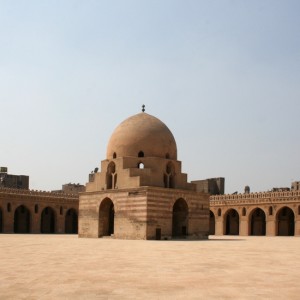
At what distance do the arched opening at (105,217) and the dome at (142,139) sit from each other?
117 inches

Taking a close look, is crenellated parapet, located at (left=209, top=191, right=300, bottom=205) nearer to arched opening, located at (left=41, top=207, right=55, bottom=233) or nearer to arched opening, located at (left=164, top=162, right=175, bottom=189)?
arched opening, located at (left=164, top=162, right=175, bottom=189)

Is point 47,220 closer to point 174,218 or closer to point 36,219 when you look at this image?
point 36,219

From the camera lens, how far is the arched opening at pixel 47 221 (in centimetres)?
4481

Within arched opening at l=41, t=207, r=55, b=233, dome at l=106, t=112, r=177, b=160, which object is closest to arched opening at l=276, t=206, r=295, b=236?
dome at l=106, t=112, r=177, b=160

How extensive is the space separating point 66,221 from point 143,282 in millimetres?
38917

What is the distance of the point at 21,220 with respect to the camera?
142 ft

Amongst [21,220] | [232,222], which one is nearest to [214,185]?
[232,222]

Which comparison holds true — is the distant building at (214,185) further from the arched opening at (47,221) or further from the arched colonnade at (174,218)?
the arched colonnade at (174,218)

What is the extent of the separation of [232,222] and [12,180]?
23.0 m

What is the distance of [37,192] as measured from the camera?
42.1m

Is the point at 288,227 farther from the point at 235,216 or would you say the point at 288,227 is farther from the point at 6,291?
the point at 6,291

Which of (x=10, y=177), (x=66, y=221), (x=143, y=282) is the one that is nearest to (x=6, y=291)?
(x=143, y=282)

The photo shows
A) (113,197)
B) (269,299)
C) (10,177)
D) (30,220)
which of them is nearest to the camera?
(269,299)

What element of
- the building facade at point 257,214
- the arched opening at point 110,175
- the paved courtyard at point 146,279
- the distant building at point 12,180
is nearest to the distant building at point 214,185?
the building facade at point 257,214
